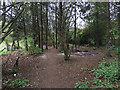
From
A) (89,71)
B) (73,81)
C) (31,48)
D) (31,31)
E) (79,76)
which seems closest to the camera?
(73,81)

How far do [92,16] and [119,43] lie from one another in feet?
39.1

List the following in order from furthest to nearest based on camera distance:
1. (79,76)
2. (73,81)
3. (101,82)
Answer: (79,76) < (73,81) < (101,82)

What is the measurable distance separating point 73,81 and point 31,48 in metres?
6.99

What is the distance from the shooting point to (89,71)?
5762 millimetres

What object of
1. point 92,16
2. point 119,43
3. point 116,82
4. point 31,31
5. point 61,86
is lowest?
point 61,86

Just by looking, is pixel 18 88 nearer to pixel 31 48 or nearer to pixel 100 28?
pixel 31 48

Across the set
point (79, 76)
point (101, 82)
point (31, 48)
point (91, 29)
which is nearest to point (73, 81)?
point (79, 76)

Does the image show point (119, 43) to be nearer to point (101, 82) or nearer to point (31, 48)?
point (101, 82)

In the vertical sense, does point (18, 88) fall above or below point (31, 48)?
below

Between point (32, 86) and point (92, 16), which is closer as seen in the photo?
point (32, 86)

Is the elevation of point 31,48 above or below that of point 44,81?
above

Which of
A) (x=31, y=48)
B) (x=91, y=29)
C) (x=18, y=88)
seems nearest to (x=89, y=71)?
(x=18, y=88)

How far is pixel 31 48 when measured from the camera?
10484 mm

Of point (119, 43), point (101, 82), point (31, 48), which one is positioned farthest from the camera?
point (31, 48)
